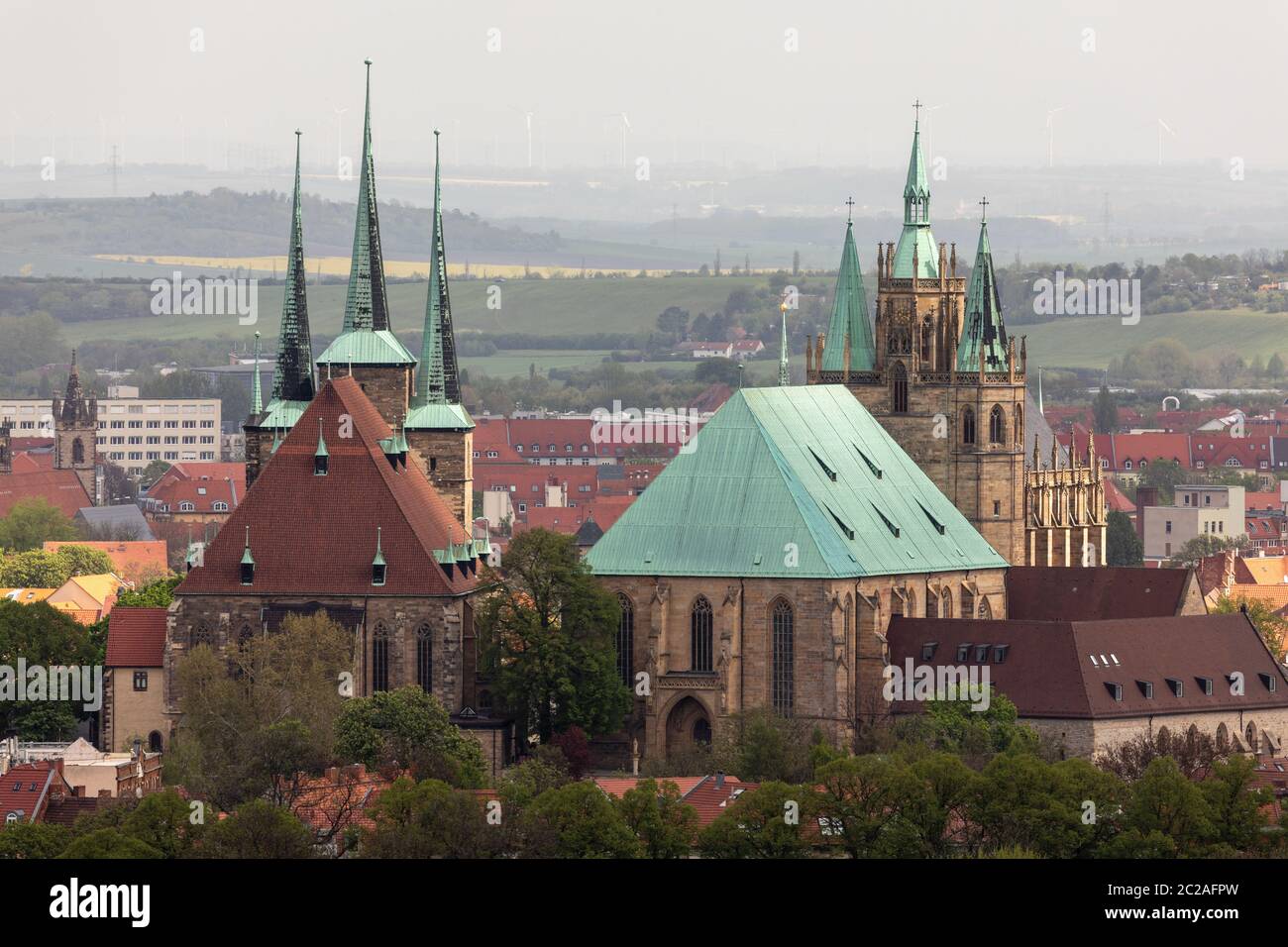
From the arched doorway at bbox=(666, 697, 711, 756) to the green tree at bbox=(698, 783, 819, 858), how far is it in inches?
982

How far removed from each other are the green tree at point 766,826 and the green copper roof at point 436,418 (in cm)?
3924

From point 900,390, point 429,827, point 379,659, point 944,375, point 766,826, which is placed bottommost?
point 766,826

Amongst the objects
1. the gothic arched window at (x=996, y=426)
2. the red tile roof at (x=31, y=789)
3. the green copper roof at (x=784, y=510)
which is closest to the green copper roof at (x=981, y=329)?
the gothic arched window at (x=996, y=426)

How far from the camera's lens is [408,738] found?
10444 centimetres

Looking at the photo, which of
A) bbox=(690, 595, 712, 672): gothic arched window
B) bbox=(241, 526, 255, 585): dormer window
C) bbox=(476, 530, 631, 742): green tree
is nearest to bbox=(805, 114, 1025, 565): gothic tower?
bbox=(690, 595, 712, 672): gothic arched window

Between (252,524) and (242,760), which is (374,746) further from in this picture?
(252,524)

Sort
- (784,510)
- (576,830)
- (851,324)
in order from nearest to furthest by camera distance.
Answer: (576,830)
(784,510)
(851,324)

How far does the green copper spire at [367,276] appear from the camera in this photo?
422 ft

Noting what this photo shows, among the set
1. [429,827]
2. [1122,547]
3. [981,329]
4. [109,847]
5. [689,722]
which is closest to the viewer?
[109,847]

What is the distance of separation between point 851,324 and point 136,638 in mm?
30157

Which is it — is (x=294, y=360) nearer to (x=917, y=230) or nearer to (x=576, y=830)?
(x=917, y=230)

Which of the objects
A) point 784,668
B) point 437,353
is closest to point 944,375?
point 437,353

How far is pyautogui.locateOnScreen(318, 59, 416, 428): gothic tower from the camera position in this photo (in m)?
128
